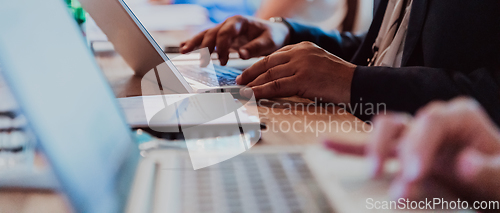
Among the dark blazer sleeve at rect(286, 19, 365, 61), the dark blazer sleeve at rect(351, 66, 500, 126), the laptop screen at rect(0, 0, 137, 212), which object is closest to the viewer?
the laptop screen at rect(0, 0, 137, 212)

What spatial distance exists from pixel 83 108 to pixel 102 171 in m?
0.03

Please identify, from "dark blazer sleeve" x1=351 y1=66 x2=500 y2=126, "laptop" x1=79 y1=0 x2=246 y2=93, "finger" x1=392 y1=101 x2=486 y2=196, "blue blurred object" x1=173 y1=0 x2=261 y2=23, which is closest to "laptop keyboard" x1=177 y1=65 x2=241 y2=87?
"laptop" x1=79 y1=0 x2=246 y2=93

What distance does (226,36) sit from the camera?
0.69 meters

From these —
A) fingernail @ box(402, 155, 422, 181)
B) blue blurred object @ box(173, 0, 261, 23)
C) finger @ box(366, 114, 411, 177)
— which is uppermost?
fingernail @ box(402, 155, 422, 181)

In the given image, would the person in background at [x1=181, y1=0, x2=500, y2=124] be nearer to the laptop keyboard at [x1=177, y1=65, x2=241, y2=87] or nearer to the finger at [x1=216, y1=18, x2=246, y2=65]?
the laptop keyboard at [x1=177, y1=65, x2=241, y2=87]

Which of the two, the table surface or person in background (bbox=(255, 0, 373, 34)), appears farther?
person in background (bbox=(255, 0, 373, 34))

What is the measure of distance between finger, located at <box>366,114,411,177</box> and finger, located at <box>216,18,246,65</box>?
429 mm

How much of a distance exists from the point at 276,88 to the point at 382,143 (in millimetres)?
224

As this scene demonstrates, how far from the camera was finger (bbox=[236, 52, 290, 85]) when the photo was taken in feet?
1.68

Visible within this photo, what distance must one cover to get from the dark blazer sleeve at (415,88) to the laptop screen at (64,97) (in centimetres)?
35

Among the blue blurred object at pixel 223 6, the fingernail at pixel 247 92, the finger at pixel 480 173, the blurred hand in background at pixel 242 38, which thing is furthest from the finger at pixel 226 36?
the blue blurred object at pixel 223 6

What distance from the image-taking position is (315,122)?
0.38 meters

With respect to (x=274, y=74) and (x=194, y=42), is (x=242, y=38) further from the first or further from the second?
(x=274, y=74)

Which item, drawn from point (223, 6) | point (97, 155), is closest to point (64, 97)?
point (97, 155)
